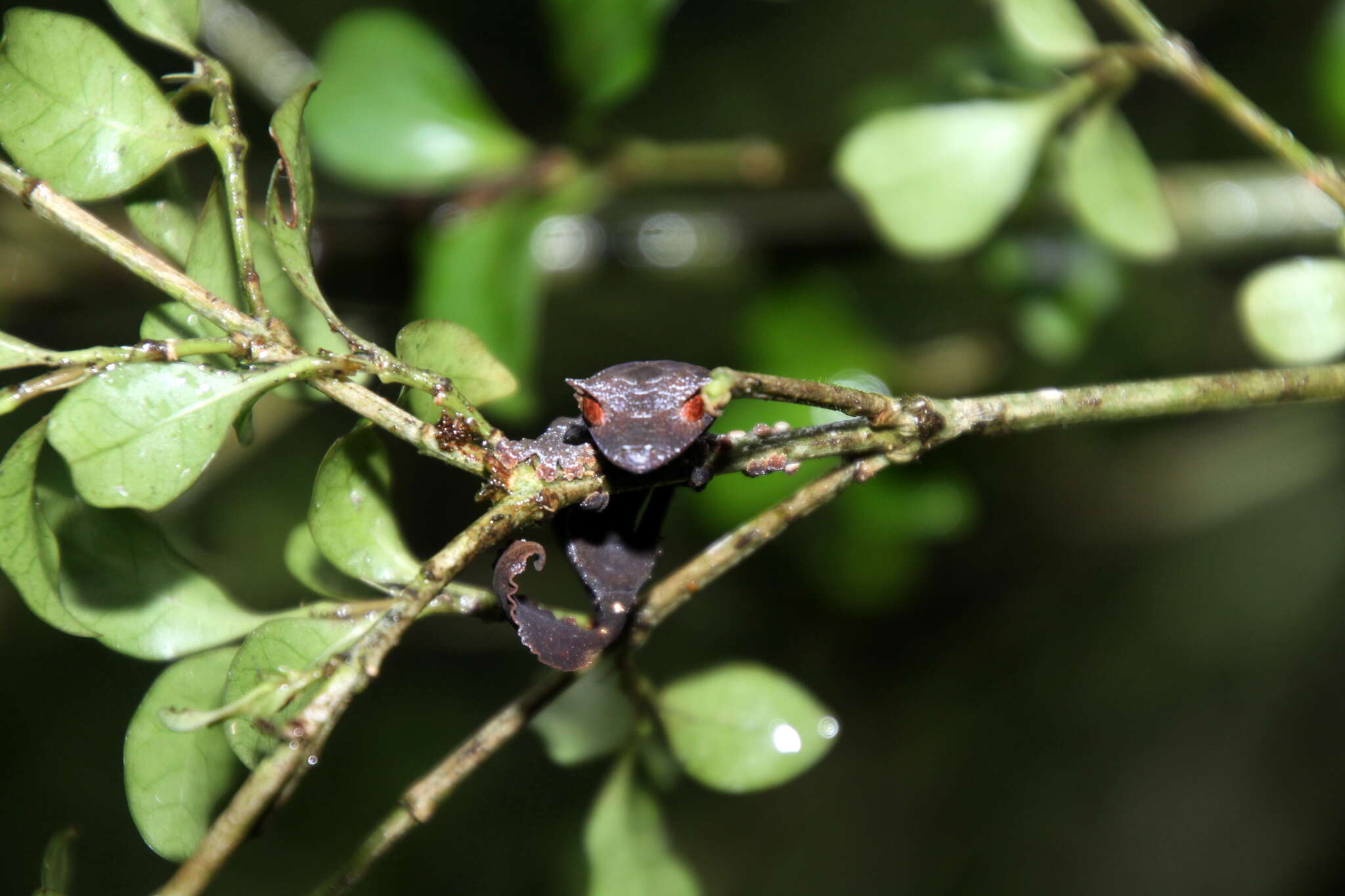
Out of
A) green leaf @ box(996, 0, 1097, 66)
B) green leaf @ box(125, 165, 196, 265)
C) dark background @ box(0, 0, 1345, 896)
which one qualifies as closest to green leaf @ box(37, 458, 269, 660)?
green leaf @ box(125, 165, 196, 265)

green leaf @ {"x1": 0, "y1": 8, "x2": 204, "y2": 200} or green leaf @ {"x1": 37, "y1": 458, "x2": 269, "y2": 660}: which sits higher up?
green leaf @ {"x1": 0, "y1": 8, "x2": 204, "y2": 200}

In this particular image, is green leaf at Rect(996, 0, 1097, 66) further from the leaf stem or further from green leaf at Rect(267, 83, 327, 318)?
green leaf at Rect(267, 83, 327, 318)

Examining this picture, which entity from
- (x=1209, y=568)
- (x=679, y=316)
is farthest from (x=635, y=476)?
(x=1209, y=568)

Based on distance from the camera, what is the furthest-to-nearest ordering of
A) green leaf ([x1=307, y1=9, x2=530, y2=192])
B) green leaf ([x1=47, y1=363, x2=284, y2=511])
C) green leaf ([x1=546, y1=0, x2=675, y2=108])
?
green leaf ([x1=307, y1=9, x2=530, y2=192]) < green leaf ([x1=546, y1=0, x2=675, y2=108]) < green leaf ([x1=47, y1=363, x2=284, y2=511])

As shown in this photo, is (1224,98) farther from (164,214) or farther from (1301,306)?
(164,214)

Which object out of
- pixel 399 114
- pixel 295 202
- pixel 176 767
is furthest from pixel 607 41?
pixel 176 767

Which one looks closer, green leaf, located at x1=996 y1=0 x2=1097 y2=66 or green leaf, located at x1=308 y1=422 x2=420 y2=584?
green leaf, located at x1=308 y1=422 x2=420 y2=584
